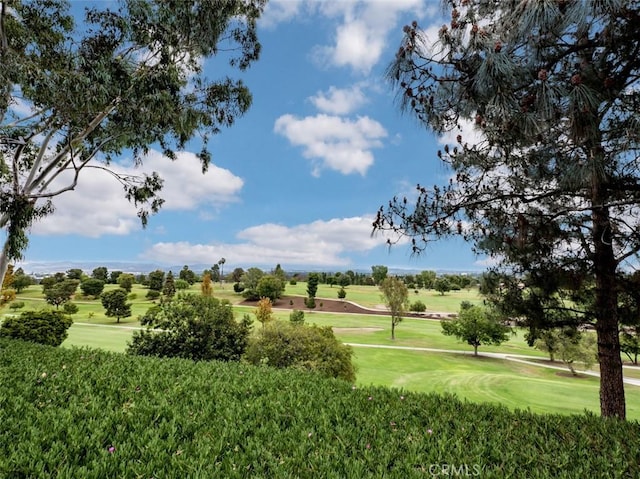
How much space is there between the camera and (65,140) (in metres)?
11.9

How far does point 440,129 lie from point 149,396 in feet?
16.2

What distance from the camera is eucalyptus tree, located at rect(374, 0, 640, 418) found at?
2.96 m

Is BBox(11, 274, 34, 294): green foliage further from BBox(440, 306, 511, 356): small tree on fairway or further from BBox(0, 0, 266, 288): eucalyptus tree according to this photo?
BBox(440, 306, 511, 356): small tree on fairway

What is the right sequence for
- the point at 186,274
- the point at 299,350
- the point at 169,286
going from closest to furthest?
the point at 299,350 < the point at 169,286 < the point at 186,274

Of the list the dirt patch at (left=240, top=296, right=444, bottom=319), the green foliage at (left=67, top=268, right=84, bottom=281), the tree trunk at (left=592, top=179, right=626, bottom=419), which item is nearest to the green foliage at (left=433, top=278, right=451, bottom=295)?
the dirt patch at (left=240, top=296, right=444, bottom=319)

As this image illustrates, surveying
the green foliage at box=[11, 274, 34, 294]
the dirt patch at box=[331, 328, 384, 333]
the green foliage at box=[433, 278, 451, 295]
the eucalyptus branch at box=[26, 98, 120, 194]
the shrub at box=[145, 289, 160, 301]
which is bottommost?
the dirt patch at box=[331, 328, 384, 333]

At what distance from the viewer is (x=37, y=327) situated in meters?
13.6

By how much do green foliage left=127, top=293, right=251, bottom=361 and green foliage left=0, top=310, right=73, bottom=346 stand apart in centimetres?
484

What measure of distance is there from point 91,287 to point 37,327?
119 feet

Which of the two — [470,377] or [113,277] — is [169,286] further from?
[470,377]

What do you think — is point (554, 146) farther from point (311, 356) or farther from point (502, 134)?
point (311, 356)

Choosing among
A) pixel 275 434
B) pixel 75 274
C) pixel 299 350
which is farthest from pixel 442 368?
pixel 75 274

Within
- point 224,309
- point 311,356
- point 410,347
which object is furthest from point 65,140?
point 410,347

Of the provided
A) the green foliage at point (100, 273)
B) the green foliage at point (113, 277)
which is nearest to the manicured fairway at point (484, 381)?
the green foliage at point (100, 273)
